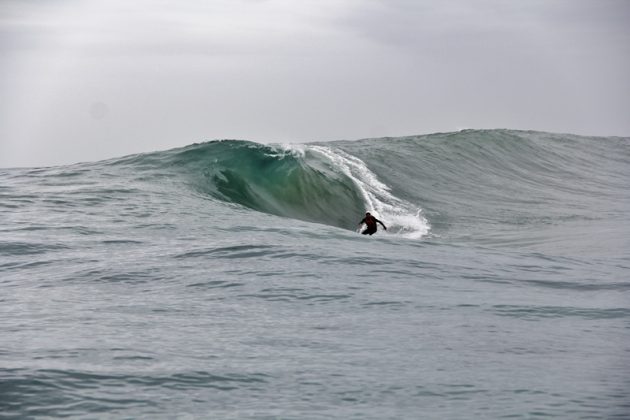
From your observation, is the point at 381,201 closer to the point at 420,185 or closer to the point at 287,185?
the point at 287,185

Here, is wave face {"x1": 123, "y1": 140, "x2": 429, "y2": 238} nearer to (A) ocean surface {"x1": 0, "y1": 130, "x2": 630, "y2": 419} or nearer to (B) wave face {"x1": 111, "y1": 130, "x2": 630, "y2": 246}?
(B) wave face {"x1": 111, "y1": 130, "x2": 630, "y2": 246}

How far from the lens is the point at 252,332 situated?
19.7 ft

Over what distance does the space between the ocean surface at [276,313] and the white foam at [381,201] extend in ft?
5.24

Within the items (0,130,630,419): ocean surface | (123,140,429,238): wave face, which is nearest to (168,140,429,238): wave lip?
(123,140,429,238): wave face

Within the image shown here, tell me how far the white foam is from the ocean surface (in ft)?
5.24

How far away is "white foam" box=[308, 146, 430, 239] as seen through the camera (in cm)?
1748

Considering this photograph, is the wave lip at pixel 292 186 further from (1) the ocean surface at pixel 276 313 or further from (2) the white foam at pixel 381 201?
(1) the ocean surface at pixel 276 313

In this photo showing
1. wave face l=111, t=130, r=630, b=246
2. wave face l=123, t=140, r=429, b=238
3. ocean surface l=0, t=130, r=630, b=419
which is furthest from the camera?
wave face l=111, t=130, r=630, b=246

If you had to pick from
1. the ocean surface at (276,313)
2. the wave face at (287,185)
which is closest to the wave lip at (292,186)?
the wave face at (287,185)

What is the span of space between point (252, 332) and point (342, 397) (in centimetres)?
149

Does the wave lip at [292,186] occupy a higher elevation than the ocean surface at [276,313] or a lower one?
higher

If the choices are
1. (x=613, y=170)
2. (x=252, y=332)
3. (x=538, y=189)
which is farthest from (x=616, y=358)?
(x=613, y=170)

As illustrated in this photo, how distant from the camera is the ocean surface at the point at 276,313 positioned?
463 cm

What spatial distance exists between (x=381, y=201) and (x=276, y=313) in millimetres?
13069
